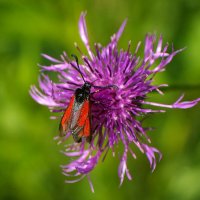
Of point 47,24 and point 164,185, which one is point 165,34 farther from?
point 164,185

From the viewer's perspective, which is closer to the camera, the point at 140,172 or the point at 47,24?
the point at 140,172

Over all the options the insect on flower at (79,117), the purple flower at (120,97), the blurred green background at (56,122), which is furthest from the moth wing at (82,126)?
the blurred green background at (56,122)

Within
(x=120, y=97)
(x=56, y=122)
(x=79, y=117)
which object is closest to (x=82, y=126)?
(x=79, y=117)

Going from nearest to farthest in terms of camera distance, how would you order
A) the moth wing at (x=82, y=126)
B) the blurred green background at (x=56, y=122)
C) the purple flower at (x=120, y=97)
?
1. the moth wing at (x=82, y=126)
2. the purple flower at (x=120, y=97)
3. the blurred green background at (x=56, y=122)

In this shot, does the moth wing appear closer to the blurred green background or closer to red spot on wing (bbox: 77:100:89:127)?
red spot on wing (bbox: 77:100:89:127)

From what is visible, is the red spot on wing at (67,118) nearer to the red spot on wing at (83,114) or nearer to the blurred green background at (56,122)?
the red spot on wing at (83,114)

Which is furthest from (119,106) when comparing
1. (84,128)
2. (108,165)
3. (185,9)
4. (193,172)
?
(185,9)
